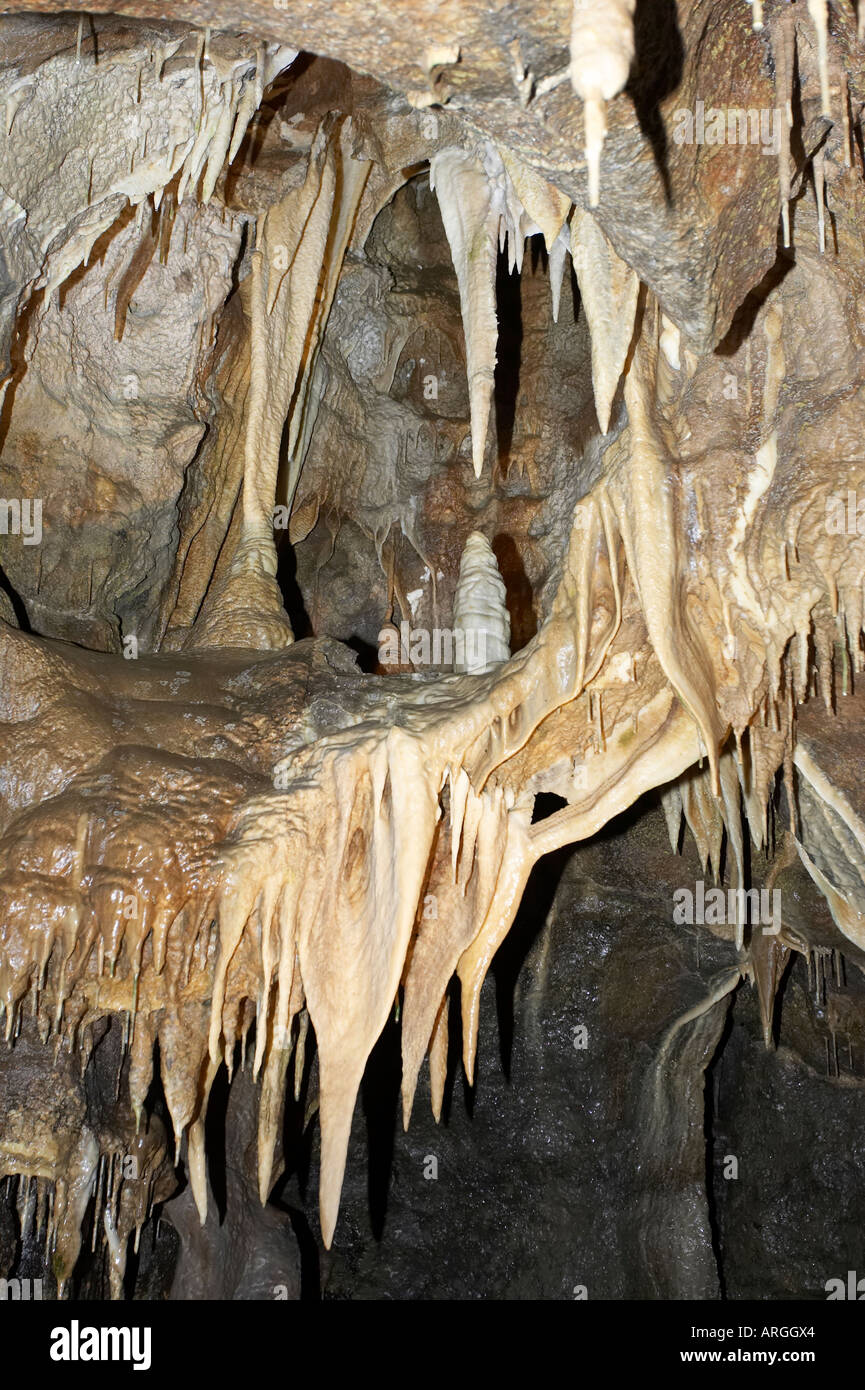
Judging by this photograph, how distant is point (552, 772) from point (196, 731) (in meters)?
1.64

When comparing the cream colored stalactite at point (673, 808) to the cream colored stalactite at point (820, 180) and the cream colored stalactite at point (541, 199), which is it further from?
the cream colored stalactite at point (820, 180)

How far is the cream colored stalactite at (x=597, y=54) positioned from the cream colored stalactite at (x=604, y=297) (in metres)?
1.59

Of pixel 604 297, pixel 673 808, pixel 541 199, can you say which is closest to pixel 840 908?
pixel 673 808

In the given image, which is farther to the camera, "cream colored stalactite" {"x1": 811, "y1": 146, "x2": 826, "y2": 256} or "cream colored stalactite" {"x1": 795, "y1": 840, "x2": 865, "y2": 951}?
"cream colored stalactite" {"x1": 795, "y1": 840, "x2": 865, "y2": 951}

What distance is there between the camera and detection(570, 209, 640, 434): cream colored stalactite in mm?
3891

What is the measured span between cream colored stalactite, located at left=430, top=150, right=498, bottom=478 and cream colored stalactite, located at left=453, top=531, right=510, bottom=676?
1.61 ft

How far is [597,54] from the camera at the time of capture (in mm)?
2252

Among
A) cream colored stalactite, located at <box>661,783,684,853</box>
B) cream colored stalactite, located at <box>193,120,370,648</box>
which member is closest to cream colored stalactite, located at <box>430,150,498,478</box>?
cream colored stalactite, located at <box>193,120,370,648</box>

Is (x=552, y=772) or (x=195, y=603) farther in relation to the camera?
(x=195, y=603)

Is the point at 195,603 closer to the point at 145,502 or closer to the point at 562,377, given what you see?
the point at 145,502

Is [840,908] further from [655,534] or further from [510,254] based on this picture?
[510,254]

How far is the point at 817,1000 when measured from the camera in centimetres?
778

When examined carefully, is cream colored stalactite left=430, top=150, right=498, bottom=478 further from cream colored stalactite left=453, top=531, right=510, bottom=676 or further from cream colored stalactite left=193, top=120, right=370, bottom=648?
cream colored stalactite left=193, top=120, right=370, bottom=648
